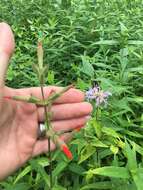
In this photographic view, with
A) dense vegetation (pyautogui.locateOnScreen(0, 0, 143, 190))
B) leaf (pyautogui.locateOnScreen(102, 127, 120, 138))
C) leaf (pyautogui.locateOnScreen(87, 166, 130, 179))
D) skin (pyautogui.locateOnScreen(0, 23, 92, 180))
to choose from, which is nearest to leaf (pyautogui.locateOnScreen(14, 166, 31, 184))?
dense vegetation (pyautogui.locateOnScreen(0, 0, 143, 190))

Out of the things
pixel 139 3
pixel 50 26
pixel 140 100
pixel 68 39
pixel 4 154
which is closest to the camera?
pixel 4 154

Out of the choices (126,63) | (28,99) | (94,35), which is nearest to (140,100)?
(126,63)

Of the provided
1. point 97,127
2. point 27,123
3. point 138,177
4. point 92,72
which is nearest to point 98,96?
point 97,127

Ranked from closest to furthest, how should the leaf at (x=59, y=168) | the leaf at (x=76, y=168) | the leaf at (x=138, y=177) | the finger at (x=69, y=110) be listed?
the leaf at (x=138, y=177), the finger at (x=69, y=110), the leaf at (x=59, y=168), the leaf at (x=76, y=168)

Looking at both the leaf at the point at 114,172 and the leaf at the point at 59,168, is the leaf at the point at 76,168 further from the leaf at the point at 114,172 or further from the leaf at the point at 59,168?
the leaf at the point at 114,172

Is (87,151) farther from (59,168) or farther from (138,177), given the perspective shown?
(138,177)

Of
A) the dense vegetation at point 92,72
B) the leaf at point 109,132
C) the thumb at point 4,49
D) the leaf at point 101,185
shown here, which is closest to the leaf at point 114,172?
the dense vegetation at point 92,72

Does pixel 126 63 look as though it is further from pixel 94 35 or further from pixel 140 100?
pixel 94 35
